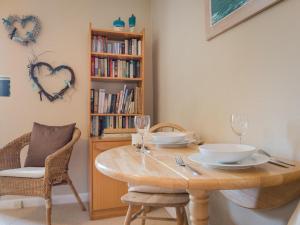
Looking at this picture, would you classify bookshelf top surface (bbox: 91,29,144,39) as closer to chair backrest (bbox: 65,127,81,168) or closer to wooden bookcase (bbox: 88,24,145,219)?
→ wooden bookcase (bbox: 88,24,145,219)

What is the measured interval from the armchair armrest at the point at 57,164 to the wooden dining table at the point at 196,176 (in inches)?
46.2

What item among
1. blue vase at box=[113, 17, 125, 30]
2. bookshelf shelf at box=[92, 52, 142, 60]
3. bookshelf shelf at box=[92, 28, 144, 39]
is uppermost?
blue vase at box=[113, 17, 125, 30]

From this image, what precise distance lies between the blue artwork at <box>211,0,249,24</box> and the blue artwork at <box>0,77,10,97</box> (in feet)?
7.10

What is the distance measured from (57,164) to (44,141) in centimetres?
35

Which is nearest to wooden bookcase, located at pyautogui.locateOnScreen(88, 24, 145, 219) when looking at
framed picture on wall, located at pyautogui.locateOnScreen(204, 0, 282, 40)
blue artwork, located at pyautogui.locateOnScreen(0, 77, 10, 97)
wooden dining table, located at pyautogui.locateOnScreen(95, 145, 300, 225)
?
blue artwork, located at pyautogui.locateOnScreen(0, 77, 10, 97)

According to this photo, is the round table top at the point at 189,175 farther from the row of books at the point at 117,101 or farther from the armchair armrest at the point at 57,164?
the row of books at the point at 117,101

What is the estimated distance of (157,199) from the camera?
145 centimetres

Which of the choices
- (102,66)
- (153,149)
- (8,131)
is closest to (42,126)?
(8,131)

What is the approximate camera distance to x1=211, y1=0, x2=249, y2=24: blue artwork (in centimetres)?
144

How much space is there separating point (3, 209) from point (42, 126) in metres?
0.93

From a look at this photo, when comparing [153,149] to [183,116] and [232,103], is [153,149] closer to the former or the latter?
[232,103]

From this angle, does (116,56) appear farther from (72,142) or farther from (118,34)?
(72,142)

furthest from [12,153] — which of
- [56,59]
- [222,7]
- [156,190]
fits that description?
[222,7]

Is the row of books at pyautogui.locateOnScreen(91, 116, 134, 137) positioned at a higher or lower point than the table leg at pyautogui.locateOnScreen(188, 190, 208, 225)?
higher
